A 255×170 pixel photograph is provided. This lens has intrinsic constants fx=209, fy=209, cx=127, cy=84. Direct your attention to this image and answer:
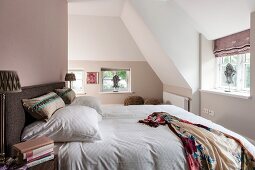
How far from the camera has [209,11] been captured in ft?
11.7

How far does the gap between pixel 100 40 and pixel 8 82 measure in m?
4.42

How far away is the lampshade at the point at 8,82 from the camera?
111 cm

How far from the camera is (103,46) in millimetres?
5508

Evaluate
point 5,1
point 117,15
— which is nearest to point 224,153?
point 5,1

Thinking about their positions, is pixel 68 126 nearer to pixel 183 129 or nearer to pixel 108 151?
pixel 108 151

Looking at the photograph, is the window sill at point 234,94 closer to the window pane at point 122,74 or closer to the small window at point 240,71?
the small window at point 240,71

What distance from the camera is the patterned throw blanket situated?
1.52 meters

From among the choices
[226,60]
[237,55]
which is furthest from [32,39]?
[226,60]

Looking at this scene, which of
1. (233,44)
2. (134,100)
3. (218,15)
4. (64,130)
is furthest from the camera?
(134,100)

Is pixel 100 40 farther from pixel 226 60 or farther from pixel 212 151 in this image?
pixel 212 151

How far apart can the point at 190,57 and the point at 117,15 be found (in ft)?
6.64

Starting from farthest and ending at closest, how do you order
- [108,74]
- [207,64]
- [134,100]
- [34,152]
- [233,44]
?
[108,74] < [134,100] < [207,64] < [233,44] < [34,152]

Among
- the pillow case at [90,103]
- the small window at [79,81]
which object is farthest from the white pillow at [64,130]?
the small window at [79,81]

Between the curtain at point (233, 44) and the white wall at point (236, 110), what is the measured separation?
0.41 m
